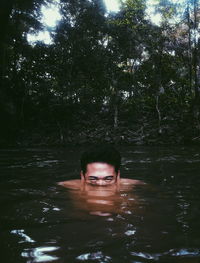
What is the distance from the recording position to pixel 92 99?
24.2 meters

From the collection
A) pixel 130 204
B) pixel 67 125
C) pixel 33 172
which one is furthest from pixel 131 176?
pixel 67 125

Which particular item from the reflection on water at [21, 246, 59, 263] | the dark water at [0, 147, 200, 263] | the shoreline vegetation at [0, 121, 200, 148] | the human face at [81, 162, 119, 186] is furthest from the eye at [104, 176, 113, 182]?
the shoreline vegetation at [0, 121, 200, 148]

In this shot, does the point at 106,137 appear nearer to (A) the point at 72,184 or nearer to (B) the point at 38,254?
(A) the point at 72,184

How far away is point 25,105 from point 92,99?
4.75 metres

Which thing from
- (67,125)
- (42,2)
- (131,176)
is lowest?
(131,176)

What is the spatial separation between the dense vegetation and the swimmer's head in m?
13.8

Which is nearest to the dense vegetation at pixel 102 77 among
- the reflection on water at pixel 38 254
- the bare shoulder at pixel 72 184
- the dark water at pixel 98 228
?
the bare shoulder at pixel 72 184

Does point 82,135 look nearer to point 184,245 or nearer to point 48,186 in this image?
point 48,186

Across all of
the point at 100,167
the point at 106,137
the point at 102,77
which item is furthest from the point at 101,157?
the point at 102,77

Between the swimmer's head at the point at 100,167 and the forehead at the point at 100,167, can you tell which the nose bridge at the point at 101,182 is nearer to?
the swimmer's head at the point at 100,167

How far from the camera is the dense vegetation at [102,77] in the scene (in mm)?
20391

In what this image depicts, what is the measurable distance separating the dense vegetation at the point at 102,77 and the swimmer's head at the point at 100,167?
13.8 meters

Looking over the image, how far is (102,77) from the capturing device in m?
21.5

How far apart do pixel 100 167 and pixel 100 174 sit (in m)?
0.10
